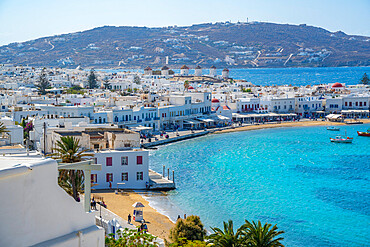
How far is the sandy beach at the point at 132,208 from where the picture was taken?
67.5 feet

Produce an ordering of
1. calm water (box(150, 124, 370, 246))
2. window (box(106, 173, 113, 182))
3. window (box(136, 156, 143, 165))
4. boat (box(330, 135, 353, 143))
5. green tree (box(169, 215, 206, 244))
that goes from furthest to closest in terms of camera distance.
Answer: boat (box(330, 135, 353, 143))
window (box(136, 156, 143, 165))
window (box(106, 173, 113, 182))
calm water (box(150, 124, 370, 246))
green tree (box(169, 215, 206, 244))

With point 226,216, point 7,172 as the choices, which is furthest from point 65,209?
point 226,216

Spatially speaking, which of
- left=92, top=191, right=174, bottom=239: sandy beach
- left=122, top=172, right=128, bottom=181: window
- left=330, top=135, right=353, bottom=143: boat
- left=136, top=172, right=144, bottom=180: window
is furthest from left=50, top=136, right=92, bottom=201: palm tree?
left=330, top=135, right=353, bottom=143: boat

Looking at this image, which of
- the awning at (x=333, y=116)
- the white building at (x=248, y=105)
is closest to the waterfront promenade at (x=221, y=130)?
the awning at (x=333, y=116)

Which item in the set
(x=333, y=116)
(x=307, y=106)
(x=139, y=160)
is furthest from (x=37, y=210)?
(x=307, y=106)

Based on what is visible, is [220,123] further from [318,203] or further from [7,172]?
[7,172]

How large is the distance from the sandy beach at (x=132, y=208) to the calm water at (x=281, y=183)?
1785 millimetres

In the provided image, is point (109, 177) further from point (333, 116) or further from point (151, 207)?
point (333, 116)

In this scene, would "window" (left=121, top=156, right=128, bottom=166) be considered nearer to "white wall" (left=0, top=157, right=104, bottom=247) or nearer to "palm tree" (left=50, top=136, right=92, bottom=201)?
"palm tree" (left=50, top=136, right=92, bottom=201)

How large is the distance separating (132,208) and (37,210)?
18.7 metres

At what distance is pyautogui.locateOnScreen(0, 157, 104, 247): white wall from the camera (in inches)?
180

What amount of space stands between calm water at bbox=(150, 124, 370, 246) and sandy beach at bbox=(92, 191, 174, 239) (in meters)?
1.79

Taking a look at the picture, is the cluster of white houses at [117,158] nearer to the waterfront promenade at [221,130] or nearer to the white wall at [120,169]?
the white wall at [120,169]

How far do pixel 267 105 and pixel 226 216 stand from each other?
4616 centimetres
